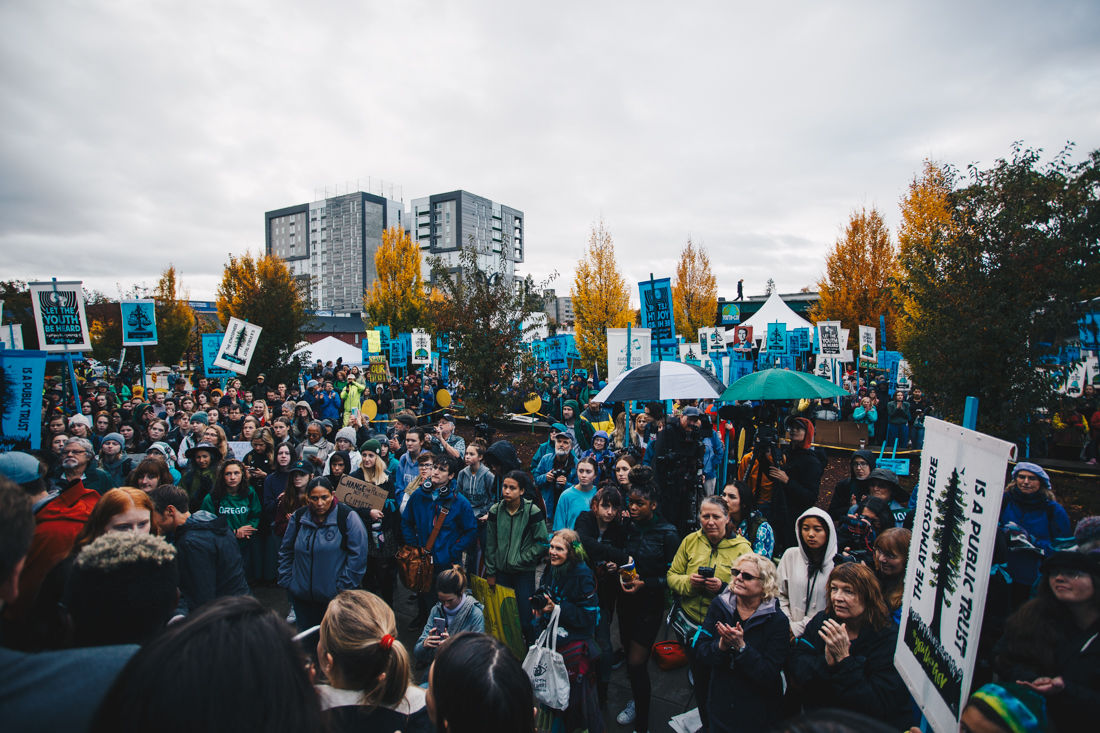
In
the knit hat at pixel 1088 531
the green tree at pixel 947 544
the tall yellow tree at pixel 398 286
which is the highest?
the tall yellow tree at pixel 398 286

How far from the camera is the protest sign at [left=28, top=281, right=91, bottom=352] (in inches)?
342

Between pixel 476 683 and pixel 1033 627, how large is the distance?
109 inches

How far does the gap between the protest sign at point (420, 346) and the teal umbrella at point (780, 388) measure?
16.3 m

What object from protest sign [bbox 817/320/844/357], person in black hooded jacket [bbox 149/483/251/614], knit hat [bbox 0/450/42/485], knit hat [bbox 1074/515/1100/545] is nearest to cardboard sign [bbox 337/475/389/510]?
person in black hooded jacket [bbox 149/483/251/614]

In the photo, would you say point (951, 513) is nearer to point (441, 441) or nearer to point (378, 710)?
point (378, 710)

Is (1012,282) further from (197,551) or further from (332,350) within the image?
(332,350)

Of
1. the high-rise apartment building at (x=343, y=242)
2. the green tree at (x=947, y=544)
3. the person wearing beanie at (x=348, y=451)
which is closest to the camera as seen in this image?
the green tree at (x=947, y=544)

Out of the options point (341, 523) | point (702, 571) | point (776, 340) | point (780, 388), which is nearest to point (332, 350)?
point (776, 340)

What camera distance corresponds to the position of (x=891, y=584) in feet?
11.4

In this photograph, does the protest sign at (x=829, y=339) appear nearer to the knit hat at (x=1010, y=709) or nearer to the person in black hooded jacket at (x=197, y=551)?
the knit hat at (x=1010, y=709)

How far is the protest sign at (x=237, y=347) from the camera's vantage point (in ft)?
42.9

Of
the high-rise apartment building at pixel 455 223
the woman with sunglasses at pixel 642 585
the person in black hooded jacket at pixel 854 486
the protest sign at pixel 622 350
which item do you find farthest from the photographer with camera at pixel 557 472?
the high-rise apartment building at pixel 455 223

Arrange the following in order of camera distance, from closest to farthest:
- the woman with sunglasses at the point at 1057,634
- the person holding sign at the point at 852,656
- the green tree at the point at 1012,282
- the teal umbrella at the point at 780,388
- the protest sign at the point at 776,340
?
the woman with sunglasses at the point at 1057,634
the person holding sign at the point at 852,656
the teal umbrella at the point at 780,388
the green tree at the point at 1012,282
the protest sign at the point at 776,340

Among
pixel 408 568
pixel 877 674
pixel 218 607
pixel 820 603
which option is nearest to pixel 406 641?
pixel 408 568
